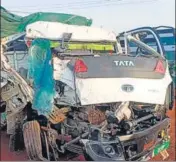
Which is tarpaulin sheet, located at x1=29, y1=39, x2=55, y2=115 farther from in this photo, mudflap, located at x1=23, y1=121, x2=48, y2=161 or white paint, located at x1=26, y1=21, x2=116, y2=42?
white paint, located at x1=26, y1=21, x2=116, y2=42

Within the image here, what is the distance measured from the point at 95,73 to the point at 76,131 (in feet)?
2.52

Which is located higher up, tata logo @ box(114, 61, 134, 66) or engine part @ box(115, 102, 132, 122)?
tata logo @ box(114, 61, 134, 66)

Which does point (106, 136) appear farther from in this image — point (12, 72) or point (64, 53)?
point (12, 72)

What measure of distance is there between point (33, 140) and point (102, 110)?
1.03 meters

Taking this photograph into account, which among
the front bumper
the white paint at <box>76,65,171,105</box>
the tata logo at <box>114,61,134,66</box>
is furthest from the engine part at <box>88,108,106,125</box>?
the tata logo at <box>114,61,134,66</box>

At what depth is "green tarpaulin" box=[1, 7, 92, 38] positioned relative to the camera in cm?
558

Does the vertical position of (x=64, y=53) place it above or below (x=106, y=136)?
above

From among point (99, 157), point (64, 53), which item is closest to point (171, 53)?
point (64, 53)

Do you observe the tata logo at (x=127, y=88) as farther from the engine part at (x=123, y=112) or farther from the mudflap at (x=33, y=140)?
the mudflap at (x=33, y=140)

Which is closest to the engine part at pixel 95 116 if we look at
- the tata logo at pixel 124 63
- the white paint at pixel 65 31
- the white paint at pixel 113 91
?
the white paint at pixel 113 91

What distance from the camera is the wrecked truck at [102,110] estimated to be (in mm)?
4316

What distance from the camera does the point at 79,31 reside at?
5.73 metres

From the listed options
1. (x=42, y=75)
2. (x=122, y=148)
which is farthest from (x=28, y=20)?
(x=122, y=148)

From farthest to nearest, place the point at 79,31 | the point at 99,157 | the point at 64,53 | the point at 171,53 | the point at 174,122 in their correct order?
the point at 171,53 < the point at 174,122 < the point at 79,31 < the point at 64,53 < the point at 99,157
